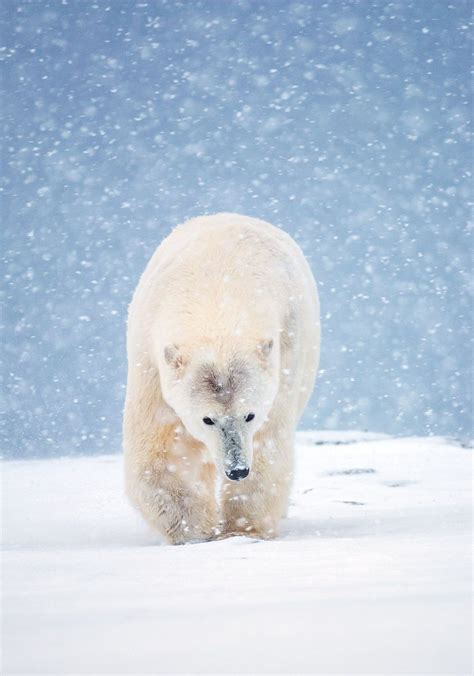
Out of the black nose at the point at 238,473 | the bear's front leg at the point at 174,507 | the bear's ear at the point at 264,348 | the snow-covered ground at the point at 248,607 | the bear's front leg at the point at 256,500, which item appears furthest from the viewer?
the bear's front leg at the point at 256,500

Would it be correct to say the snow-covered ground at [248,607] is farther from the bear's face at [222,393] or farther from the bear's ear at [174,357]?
the bear's ear at [174,357]

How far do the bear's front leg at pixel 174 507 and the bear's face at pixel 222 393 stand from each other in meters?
0.45

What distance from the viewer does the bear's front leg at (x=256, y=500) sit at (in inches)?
→ 178

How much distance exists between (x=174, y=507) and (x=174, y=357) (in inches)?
36.3

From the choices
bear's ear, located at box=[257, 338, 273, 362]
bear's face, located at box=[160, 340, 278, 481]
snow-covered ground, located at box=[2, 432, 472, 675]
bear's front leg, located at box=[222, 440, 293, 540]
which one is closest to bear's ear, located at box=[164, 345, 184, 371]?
bear's face, located at box=[160, 340, 278, 481]

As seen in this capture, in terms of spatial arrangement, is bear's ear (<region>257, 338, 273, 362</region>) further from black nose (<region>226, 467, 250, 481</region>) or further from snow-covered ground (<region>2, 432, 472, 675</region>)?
snow-covered ground (<region>2, 432, 472, 675</region>)

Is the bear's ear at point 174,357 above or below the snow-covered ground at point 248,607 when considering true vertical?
below

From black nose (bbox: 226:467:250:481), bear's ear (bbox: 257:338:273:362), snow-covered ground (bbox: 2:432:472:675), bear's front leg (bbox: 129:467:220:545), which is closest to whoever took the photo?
snow-covered ground (bbox: 2:432:472:675)

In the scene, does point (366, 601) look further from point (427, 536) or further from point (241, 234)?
point (241, 234)

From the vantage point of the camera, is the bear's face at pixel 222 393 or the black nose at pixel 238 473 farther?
the bear's face at pixel 222 393

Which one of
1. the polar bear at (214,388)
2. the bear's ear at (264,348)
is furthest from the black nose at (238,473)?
the bear's ear at (264,348)

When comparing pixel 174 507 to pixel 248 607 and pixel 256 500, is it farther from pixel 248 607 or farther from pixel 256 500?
pixel 248 607

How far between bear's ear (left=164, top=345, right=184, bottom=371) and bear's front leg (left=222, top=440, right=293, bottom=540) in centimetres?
81

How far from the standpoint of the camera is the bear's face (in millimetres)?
3990
